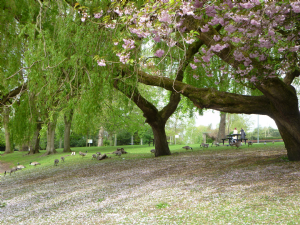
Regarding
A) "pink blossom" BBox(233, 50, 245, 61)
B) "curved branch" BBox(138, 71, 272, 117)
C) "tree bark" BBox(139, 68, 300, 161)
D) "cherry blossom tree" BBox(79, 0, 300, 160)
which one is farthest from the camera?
"curved branch" BBox(138, 71, 272, 117)

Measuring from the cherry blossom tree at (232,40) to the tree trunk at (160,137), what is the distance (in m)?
3.51

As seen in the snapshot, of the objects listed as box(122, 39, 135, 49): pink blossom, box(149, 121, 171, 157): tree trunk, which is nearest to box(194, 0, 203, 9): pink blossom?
box(122, 39, 135, 49): pink blossom

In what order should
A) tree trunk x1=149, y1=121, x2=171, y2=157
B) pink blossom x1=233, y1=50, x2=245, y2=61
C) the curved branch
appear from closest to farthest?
pink blossom x1=233, y1=50, x2=245, y2=61
the curved branch
tree trunk x1=149, y1=121, x2=171, y2=157

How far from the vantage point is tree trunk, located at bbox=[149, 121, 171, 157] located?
1246cm

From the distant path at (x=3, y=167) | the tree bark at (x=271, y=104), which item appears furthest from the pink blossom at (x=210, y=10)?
the distant path at (x=3, y=167)

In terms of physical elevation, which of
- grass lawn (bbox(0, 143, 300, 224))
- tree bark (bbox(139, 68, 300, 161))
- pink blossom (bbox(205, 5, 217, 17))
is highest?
pink blossom (bbox(205, 5, 217, 17))

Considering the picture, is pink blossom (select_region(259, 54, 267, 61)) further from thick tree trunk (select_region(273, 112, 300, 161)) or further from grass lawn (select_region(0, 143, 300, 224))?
grass lawn (select_region(0, 143, 300, 224))

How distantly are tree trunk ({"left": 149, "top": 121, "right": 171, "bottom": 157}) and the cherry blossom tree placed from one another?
3514 millimetres

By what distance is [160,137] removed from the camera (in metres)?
12.7

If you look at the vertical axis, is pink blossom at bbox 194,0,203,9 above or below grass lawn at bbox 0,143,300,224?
above

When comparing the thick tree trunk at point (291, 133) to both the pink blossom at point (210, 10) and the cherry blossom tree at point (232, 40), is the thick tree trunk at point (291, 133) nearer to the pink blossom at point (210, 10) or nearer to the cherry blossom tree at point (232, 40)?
the cherry blossom tree at point (232, 40)

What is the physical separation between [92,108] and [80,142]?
31908 mm

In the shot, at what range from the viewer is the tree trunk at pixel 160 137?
491 inches

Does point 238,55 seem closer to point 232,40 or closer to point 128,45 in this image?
point 232,40
